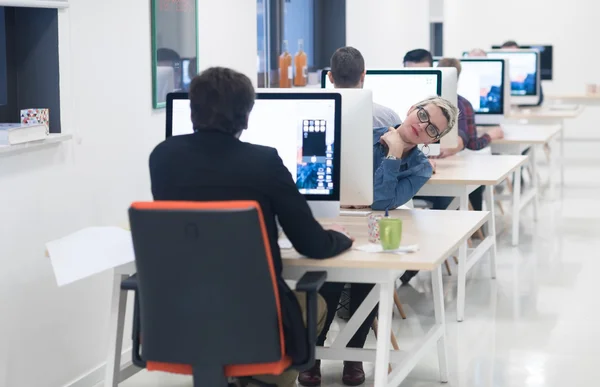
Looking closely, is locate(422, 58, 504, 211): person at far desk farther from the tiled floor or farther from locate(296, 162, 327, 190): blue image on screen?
locate(296, 162, 327, 190): blue image on screen

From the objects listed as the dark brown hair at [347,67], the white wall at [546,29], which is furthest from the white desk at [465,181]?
the white wall at [546,29]

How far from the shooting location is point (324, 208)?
3.21 metres

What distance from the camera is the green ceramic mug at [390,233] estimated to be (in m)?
2.79

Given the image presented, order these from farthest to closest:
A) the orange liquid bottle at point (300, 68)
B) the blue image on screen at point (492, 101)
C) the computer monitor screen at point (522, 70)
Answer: the computer monitor screen at point (522, 70) < the orange liquid bottle at point (300, 68) < the blue image on screen at point (492, 101)

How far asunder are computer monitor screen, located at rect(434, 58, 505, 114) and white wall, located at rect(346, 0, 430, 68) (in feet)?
6.48

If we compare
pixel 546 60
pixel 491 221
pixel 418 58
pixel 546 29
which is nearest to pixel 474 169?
pixel 491 221

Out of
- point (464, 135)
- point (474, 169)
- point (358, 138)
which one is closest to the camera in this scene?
point (358, 138)

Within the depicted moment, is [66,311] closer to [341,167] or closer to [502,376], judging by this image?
[341,167]

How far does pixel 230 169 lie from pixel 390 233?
0.54 metres

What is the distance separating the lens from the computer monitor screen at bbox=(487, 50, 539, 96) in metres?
8.02

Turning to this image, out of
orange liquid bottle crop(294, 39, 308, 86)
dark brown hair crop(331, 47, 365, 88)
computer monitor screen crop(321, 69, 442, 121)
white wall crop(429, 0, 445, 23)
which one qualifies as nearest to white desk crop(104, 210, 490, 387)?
dark brown hair crop(331, 47, 365, 88)

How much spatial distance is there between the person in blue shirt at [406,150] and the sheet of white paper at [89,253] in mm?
1023

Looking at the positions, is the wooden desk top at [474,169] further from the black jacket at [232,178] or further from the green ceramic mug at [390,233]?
the black jacket at [232,178]

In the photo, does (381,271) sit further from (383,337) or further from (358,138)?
(358,138)
